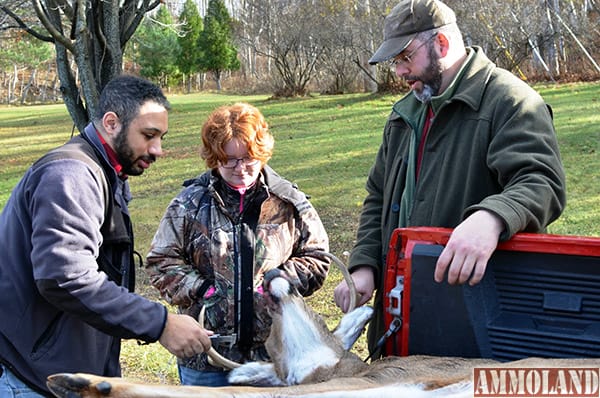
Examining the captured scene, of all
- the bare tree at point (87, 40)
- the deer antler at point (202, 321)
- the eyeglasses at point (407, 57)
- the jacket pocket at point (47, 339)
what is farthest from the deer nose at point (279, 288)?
the bare tree at point (87, 40)

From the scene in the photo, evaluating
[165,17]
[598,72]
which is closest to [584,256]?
[598,72]

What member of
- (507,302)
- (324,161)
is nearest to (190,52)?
(324,161)

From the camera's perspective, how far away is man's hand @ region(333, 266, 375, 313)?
10.9 ft

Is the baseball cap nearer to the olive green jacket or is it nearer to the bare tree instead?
the olive green jacket

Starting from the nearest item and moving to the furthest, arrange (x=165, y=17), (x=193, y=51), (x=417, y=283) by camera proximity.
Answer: (x=417, y=283), (x=165, y=17), (x=193, y=51)

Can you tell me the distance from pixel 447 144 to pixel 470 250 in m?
0.88

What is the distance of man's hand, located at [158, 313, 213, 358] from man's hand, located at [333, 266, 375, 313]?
2.33 feet

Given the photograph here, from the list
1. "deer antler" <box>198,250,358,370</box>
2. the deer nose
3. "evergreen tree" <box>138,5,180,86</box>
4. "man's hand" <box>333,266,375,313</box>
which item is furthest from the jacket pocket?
"evergreen tree" <box>138,5,180,86</box>

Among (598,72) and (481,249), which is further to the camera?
(598,72)

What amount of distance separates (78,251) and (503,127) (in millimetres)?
1747

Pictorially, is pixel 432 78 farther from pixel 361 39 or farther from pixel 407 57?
pixel 361 39

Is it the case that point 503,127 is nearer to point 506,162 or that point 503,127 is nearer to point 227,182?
point 506,162

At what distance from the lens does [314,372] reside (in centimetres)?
258

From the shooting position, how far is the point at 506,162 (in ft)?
9.58
